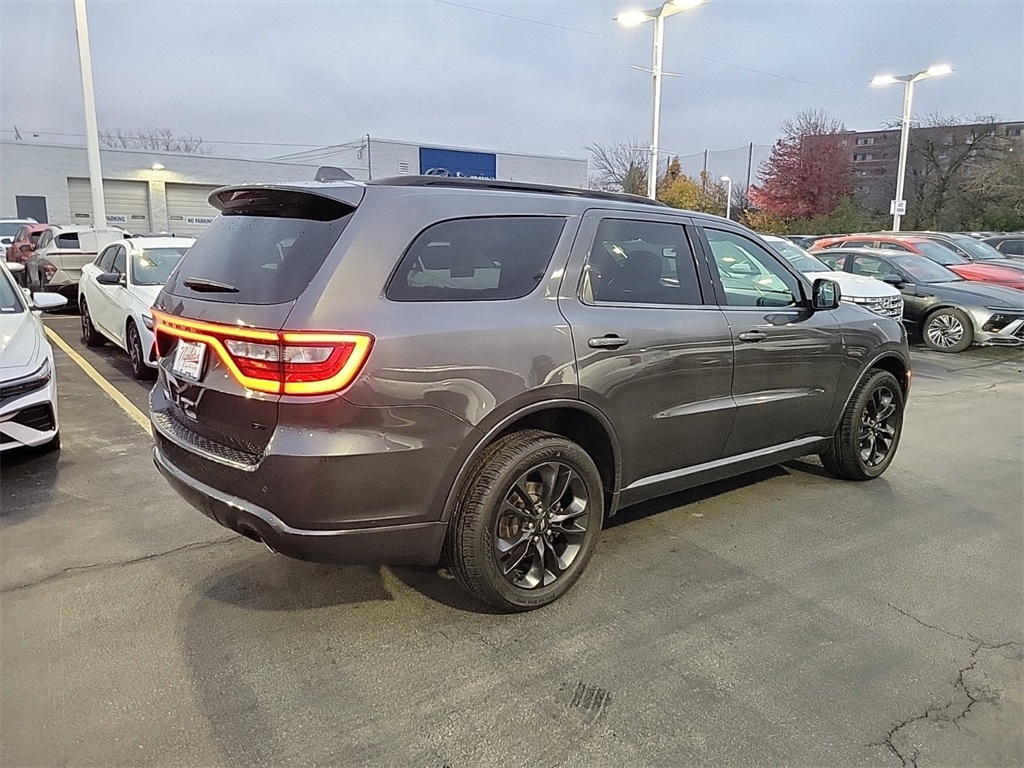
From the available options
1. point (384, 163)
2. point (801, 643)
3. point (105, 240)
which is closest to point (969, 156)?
point (384, 163)

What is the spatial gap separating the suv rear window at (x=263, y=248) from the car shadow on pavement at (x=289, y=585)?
135 centimetres

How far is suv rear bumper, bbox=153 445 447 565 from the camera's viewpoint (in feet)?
8.89

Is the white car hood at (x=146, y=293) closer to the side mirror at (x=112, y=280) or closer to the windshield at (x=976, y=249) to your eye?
the side mirror at (x=112, y=280)

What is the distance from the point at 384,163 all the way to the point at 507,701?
1451 inches

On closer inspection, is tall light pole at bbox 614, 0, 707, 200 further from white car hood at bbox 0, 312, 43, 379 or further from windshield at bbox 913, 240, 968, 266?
white car hood at bbox 0, 312, 43, 379

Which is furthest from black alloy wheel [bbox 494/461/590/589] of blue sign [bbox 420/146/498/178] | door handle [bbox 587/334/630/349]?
blue sign [bbox 420/146/498/178]

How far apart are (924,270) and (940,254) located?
6.33 ft

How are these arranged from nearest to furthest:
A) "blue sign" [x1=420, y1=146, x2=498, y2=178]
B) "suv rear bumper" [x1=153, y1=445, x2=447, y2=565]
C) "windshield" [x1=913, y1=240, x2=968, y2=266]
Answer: "suv rear bumper" [x1=153, y1=445, x2=447, y2=565] → "windshield" [x1=913, y1=240, x2=968, y2=266] → "blue sign" [x1=420, y1=146, x2=498, y2=178]

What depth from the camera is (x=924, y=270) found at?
39.8 feet

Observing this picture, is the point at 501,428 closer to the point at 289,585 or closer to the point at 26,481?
the point at 289,585

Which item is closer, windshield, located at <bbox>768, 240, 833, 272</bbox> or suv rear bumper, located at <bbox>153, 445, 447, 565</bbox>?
suv rear bumper, located at <bbox>153, 445, 447, 565</bbox>

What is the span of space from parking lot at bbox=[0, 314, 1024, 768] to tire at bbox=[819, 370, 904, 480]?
384mm

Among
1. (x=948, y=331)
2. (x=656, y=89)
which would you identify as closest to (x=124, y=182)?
(x=656, y=89)

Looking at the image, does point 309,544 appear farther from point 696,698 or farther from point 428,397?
point 696,698
